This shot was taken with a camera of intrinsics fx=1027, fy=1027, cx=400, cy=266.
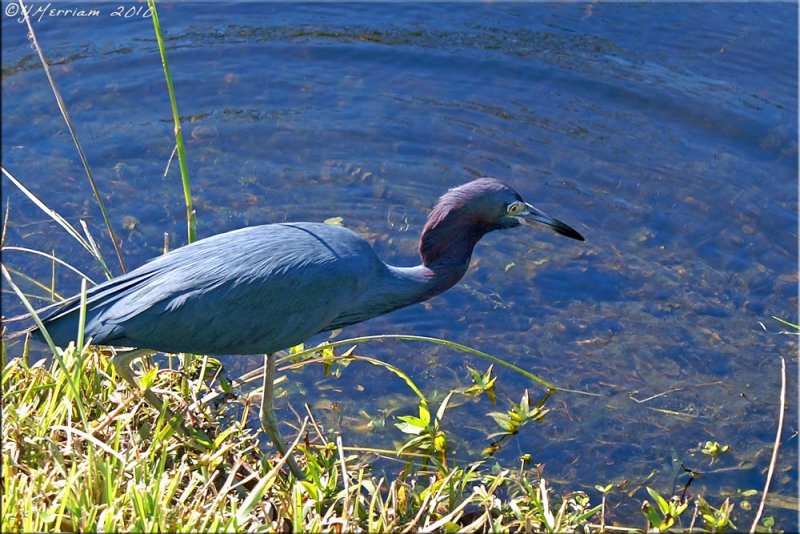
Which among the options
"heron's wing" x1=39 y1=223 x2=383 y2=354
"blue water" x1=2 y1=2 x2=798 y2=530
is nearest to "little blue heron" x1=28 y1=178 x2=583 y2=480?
"heron's wing" x1=39 y1=223 x2=383 y2=354

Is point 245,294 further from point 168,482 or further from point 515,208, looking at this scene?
point 515,208

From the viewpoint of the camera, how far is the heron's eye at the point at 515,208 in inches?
187

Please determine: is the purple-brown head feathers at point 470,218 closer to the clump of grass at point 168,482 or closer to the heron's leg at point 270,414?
the heron's leg at point 270,414

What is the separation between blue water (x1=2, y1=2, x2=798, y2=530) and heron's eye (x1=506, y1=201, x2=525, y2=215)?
1.22 m

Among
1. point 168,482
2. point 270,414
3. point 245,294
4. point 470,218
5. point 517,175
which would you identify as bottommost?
point 270,414

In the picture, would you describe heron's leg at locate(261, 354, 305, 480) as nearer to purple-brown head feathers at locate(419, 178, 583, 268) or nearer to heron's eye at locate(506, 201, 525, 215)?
purple-brown head feathers at locate(419, 178, 583, 268)

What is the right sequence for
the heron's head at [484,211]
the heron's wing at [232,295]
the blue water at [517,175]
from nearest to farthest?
1. the heron's wing at [232,295]
2. the heron's head at [484,211]
3. the blue water at [517,175]

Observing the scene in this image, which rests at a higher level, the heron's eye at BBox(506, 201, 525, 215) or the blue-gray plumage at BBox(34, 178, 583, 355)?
the heron's eye at BBox(506, 201, 525, 215)

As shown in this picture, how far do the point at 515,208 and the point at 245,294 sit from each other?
132 centimetres

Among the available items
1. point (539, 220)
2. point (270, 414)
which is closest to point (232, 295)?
point (270, 414)

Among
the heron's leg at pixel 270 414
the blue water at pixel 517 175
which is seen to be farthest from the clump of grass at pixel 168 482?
the blue water at pixel 517 175

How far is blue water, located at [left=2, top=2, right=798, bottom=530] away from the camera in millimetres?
5508

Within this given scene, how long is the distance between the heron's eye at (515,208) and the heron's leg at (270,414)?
127 centimetres

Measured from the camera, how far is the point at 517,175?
23.7 feet
